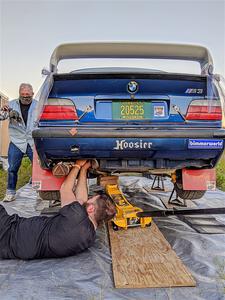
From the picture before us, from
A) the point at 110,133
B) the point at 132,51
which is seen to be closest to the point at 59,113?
the point at 110,133

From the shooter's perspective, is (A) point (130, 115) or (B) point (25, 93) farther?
(B) point (25, 93)

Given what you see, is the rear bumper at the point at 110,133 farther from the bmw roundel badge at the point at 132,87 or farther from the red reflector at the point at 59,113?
the bmw roundel badge at the point at 132,87

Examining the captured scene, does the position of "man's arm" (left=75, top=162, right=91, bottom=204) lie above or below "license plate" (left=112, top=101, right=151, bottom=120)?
below

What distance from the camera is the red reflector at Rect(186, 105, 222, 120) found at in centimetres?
313

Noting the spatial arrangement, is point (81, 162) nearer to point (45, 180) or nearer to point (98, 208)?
point (45, 180)

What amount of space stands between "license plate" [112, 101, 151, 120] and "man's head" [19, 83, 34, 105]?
242 centimetres

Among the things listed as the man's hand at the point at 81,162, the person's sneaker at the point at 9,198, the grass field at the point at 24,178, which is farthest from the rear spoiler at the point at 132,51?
the grass field at the point at 24,178

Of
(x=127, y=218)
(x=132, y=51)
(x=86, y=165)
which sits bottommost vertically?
(x=127, y=218)

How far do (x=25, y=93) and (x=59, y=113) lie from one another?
223cm

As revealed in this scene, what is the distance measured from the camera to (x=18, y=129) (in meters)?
5.17

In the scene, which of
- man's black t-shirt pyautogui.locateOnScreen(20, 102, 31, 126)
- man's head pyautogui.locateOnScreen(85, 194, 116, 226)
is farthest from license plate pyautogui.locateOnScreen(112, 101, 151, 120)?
man's black t-shirt pyautogui.locateOnScreen(20, 102, 31, 126)

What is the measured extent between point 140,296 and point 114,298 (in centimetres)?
16

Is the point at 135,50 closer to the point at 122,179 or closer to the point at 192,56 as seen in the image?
the point at 192,56

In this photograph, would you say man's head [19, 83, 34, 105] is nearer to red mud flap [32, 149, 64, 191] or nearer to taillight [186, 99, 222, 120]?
red mud flap [32, 149, 64, 191]
